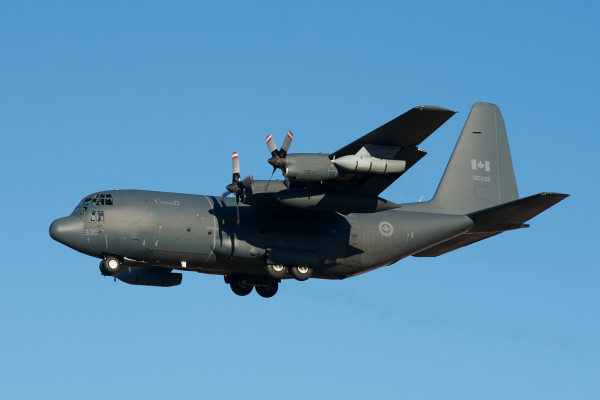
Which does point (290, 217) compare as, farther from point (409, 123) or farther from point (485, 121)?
point (485, 121)

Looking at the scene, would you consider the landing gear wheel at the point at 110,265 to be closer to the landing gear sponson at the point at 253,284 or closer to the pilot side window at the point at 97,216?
the pilot side window at the point at 97,216

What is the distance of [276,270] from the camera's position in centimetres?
2880

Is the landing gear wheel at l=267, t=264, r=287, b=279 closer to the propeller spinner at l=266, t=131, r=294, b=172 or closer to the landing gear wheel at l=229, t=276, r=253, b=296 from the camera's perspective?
the landing gear wheel at l=229, t=276, r=253, b=296

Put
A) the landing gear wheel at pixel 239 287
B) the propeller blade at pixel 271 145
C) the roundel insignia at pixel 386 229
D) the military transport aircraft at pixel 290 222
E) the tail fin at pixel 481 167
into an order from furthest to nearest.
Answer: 1. the tail fin at pixel 481 167
2. the landing gear wheel at pixel 239 287
3. the roundel insignia at pixel 386 229
4. the propeller blade at pixel 271 145
5. the military transport aircraft at pixel 290 222

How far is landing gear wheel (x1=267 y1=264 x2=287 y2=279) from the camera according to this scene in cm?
2875

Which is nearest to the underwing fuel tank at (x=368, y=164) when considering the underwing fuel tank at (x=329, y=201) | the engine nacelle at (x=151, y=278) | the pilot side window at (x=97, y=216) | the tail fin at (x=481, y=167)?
the underwing fuel tank at (x=329, y=201)

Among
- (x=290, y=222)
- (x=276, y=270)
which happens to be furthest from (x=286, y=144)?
(x=276, y=270)

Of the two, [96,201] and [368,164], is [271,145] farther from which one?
[96,201]

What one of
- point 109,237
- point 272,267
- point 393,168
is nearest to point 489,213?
point 393,168

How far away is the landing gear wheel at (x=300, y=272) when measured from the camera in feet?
95.1

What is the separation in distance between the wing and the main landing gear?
15.3 feet

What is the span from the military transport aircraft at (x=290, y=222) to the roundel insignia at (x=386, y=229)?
0.03 meters

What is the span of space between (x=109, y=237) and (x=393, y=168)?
25.6ft

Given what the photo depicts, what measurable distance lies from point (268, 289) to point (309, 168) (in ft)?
19.2
